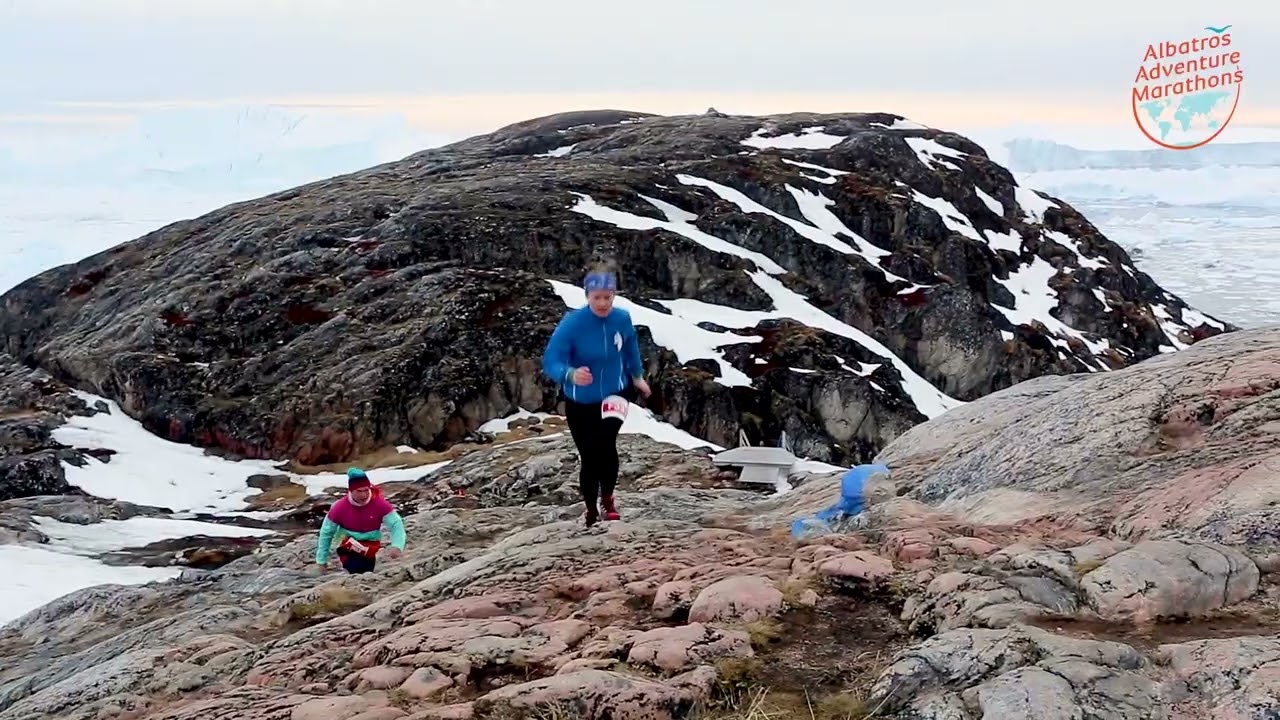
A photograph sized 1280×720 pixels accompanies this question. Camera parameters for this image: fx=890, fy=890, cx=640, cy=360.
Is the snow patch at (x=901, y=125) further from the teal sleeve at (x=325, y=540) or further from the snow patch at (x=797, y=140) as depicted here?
the teal sleeve at (x=325, y=540)

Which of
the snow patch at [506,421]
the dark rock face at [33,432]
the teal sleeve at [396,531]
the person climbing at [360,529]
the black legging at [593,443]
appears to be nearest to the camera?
the black legging at [593,443]

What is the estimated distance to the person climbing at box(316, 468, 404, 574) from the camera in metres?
12.4

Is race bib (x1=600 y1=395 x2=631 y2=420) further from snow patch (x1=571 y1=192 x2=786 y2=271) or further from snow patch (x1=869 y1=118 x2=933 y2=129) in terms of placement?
snow patch (x1=869 y1=118 x2=933 y2=129)

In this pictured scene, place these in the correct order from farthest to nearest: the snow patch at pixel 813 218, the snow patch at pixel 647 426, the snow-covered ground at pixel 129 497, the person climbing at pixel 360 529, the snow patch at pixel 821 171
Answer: the snow patch at pixel 821 171 < the snow patch at pixel 813 218 < the snow patch at pixel 647 426 < the snow-covered ground at pixel 129 497 < the person climbing at pixel 360 529

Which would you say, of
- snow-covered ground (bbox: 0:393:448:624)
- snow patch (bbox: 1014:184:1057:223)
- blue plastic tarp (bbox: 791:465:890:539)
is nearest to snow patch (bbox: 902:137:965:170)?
snow patch (bbox: 1014:184:1057:223)

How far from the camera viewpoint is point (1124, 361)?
70.9 meters

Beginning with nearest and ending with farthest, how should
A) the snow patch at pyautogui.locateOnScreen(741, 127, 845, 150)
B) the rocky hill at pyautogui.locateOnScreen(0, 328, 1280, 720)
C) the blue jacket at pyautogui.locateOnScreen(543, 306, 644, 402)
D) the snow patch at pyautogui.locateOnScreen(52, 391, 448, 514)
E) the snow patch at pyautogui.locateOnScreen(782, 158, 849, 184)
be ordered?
the rocky hill at pyautogui.locateOnScreen(0, 328, 1280, 720)
the blue jacket at pyautogui.locateOnScreen(543, 306, 644, 402)
the snow patch at pyautogui.locateOnScreen(52, 391, 448, 514)
the snow patch at pyautogui.locateOnScreen(782, 158, 849, 184)
the snow patch at pyautogui.locateOnScreen(741, 127, 845, 150)

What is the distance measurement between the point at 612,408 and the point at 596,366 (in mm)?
548

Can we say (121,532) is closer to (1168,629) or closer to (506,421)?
(506,421)

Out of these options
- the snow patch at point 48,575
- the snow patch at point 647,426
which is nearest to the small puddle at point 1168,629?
the snow patch at point 48,575

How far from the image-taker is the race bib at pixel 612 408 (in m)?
10.8

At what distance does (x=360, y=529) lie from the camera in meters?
12.7

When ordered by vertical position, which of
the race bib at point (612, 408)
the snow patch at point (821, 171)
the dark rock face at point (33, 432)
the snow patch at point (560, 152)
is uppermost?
the snow patch at point (560, 152)

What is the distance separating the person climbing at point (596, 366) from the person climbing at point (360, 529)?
3305 mm
